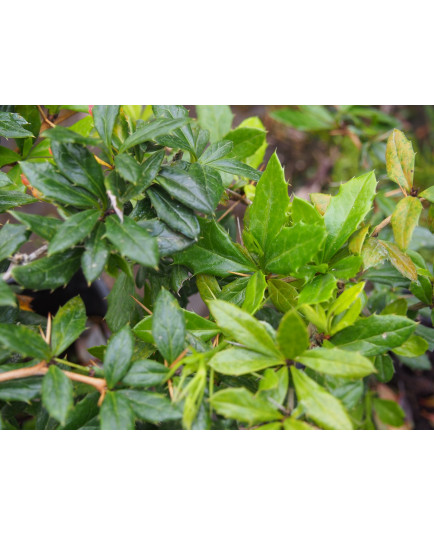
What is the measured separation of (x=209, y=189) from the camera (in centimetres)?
79

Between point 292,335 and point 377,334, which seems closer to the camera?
point 292,335

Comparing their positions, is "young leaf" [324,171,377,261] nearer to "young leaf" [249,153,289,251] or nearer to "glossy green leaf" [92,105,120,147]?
"young leaf" [249,153,289,251]

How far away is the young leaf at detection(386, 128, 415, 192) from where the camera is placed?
2.87ft

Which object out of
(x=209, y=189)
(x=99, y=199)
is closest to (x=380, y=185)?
(x=209, y=189)

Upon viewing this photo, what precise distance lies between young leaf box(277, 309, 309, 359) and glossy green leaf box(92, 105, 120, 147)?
45cm

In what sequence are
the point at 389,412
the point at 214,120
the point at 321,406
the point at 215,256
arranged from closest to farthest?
1. the point at 321,406
2. the point at 215,256
3. the point at 214,120
4. the point at 389,412

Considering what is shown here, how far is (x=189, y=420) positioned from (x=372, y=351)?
34cm

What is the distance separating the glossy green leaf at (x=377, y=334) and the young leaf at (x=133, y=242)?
1.24 feet

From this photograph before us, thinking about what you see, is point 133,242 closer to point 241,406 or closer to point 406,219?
point 241,406

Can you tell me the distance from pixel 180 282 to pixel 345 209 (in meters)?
0.36

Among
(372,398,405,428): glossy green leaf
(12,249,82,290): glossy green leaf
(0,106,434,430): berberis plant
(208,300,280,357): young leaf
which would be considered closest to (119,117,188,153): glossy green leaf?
(0,106,434,430): berberis plant

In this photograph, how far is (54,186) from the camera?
702 millimetres

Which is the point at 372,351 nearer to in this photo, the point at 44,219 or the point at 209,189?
the point at 209,189

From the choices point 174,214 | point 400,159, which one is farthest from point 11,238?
point 400,159
